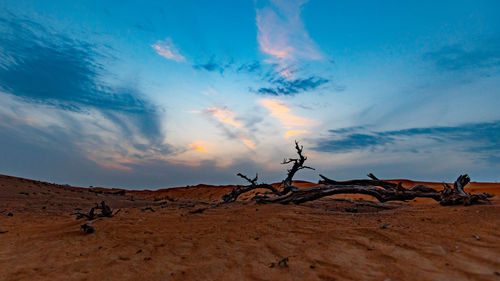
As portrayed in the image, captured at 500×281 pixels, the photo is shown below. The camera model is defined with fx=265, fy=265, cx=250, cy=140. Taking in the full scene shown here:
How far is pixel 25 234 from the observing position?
20.4 feet

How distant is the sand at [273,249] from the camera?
10.7ft

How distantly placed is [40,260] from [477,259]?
250 inches

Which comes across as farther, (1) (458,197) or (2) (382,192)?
(2) (382,192)

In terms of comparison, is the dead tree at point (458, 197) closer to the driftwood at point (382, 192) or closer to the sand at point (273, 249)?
the driftwood at point (382, 192)

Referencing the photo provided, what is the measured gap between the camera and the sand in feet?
10.7

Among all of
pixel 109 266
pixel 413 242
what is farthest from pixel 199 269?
pixel 413 242

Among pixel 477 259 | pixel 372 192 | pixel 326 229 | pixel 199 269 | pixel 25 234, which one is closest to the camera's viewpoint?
pixel 477 259

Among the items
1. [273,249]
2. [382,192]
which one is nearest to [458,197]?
[382,192]

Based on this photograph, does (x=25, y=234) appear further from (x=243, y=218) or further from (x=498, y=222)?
(x=498, y=222)

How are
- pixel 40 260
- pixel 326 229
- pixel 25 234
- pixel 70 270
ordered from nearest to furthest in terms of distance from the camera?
pixel 70 270 < pixel 40 260 < pixel 326 229 < pixel 25 234

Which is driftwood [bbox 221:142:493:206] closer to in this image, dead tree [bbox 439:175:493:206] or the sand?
dead tree [bbox 439:175:493:206]

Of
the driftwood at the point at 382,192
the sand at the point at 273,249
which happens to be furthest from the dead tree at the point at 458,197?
the sand at the point at 273,249

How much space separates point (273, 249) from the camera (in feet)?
13.6

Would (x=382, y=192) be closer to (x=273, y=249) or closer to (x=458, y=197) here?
(x=458, y=197)
